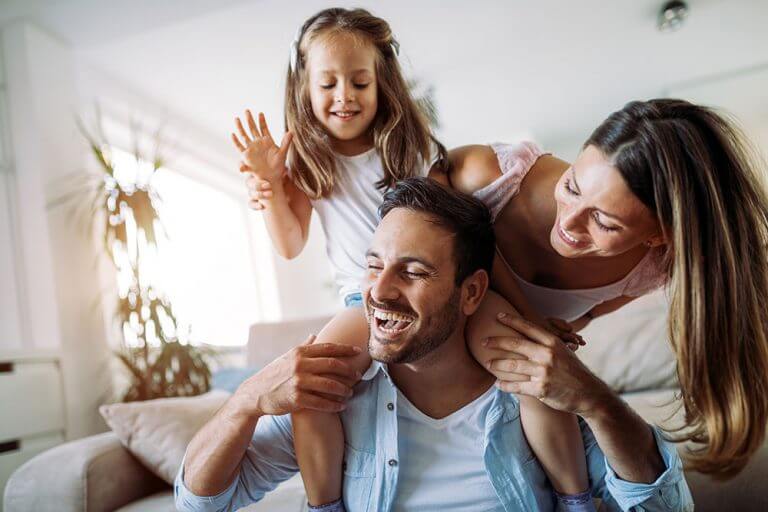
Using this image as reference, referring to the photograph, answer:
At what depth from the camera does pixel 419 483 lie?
4.72 feet

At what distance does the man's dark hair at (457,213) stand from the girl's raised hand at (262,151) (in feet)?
1.13

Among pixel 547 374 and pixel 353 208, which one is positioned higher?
pixel 353 208

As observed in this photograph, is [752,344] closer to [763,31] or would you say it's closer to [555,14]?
[555,14]

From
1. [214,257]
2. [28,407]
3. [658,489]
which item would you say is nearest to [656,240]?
[658,489]

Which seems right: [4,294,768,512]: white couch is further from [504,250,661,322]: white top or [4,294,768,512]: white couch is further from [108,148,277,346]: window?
[108,148,277,346]: window

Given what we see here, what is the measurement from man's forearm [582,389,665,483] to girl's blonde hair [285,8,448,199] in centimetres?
71

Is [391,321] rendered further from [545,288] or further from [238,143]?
[238,143]

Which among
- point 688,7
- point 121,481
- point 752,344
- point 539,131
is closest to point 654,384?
point 752,344

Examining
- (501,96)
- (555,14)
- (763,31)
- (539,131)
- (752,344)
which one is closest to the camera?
(752,344)

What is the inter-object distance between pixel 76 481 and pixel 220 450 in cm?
75

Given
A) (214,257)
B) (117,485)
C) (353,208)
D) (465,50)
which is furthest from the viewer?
(214,257)

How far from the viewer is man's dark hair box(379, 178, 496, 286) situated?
1422 millimetres

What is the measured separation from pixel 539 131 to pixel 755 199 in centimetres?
571

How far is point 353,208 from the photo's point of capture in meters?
1.69
